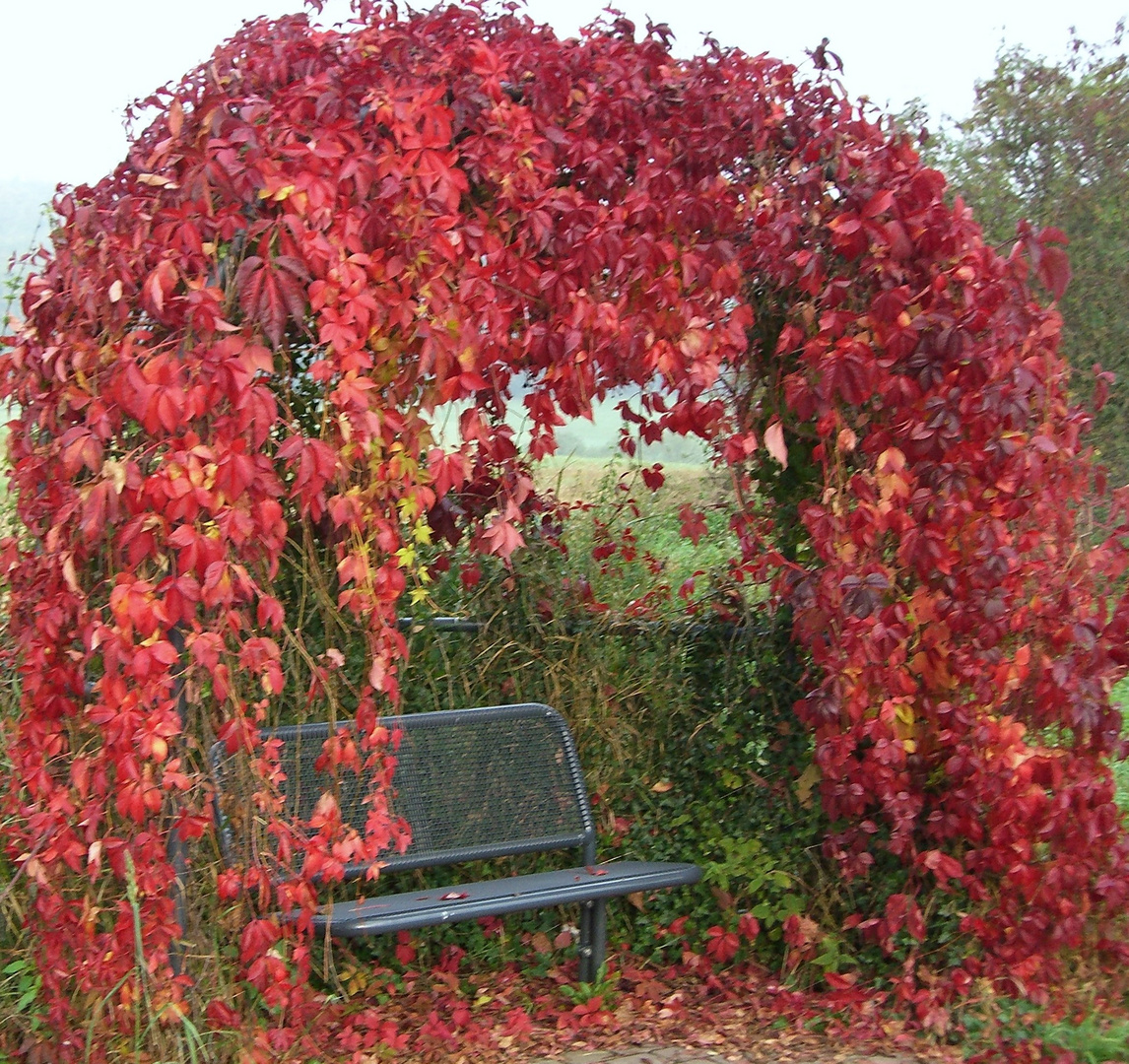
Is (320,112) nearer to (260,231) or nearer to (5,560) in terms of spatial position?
(260,231)

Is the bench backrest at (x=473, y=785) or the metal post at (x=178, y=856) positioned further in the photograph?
the bench backrest at (x=473, y=785)

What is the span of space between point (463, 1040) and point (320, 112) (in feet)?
8.60

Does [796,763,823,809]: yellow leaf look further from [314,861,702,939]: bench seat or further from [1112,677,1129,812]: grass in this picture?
[1112,677,1129,812]: grass

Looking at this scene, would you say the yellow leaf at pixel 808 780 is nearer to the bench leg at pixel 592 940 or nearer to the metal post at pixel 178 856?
the bench leg at pixel 592 940

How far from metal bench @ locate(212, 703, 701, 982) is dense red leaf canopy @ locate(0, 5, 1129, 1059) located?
318 mm

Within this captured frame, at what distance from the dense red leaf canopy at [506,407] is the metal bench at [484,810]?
32cm

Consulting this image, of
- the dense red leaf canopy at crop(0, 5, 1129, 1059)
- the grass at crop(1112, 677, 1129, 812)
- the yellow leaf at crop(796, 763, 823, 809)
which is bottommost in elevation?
the grass at crop(1112, 677, 1129, 812)

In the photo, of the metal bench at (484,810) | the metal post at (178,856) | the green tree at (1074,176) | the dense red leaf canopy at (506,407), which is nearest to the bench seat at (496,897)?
the metal bench at (484,810)

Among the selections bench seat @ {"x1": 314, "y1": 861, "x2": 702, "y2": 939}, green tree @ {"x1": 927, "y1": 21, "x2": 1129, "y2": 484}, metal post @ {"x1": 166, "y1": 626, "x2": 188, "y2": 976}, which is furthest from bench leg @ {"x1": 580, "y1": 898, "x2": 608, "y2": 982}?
green tree @ {"x1": 927, "y1": 21, "x2": 1129, "y2": 484}

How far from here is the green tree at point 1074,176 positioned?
10.3 m

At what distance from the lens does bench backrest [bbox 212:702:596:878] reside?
3.77 metres

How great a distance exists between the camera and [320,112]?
9.41 feet

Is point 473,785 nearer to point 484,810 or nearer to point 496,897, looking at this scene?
point 484,810

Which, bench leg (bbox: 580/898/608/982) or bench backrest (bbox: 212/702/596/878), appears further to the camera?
bench leg (bbox: 580/898/608/982)
